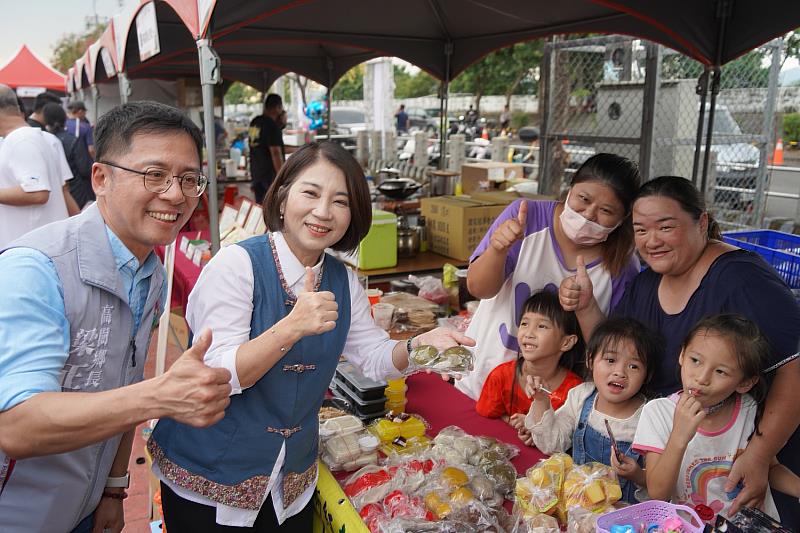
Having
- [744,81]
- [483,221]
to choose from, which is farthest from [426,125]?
[483,221]

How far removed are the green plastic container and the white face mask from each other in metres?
2.18

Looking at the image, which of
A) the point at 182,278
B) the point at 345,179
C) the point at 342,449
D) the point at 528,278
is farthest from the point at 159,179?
the point at 182,278

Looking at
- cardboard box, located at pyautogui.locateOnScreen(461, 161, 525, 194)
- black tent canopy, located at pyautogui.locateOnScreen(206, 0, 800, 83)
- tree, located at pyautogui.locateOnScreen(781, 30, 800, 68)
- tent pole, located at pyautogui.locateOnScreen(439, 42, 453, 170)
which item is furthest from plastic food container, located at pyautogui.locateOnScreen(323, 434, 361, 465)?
tree, located at pyautogui.locateOnScreen(781, 30, 800, 68)

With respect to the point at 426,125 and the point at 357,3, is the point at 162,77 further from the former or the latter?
the point at 426,125

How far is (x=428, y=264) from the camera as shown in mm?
4547

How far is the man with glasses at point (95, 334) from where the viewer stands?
102 centimetres

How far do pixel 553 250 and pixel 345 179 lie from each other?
3.90 ft

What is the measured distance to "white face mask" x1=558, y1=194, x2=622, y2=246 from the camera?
2281mm

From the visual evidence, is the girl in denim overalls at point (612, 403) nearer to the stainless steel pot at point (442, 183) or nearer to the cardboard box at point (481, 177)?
the cardboard box at point (481, 177)

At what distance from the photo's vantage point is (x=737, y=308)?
182cm

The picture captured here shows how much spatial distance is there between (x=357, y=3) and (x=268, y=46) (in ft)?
13.8

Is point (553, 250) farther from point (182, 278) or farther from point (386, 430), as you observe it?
point (182, 278)

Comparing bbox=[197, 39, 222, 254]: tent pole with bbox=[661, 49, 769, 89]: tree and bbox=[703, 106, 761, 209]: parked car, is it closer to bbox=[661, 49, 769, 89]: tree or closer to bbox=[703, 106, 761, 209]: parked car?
bbox=[703, 106, 761, 209]: parked car

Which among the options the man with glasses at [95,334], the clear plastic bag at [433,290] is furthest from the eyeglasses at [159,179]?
the clear plastic bag at [433,290]
